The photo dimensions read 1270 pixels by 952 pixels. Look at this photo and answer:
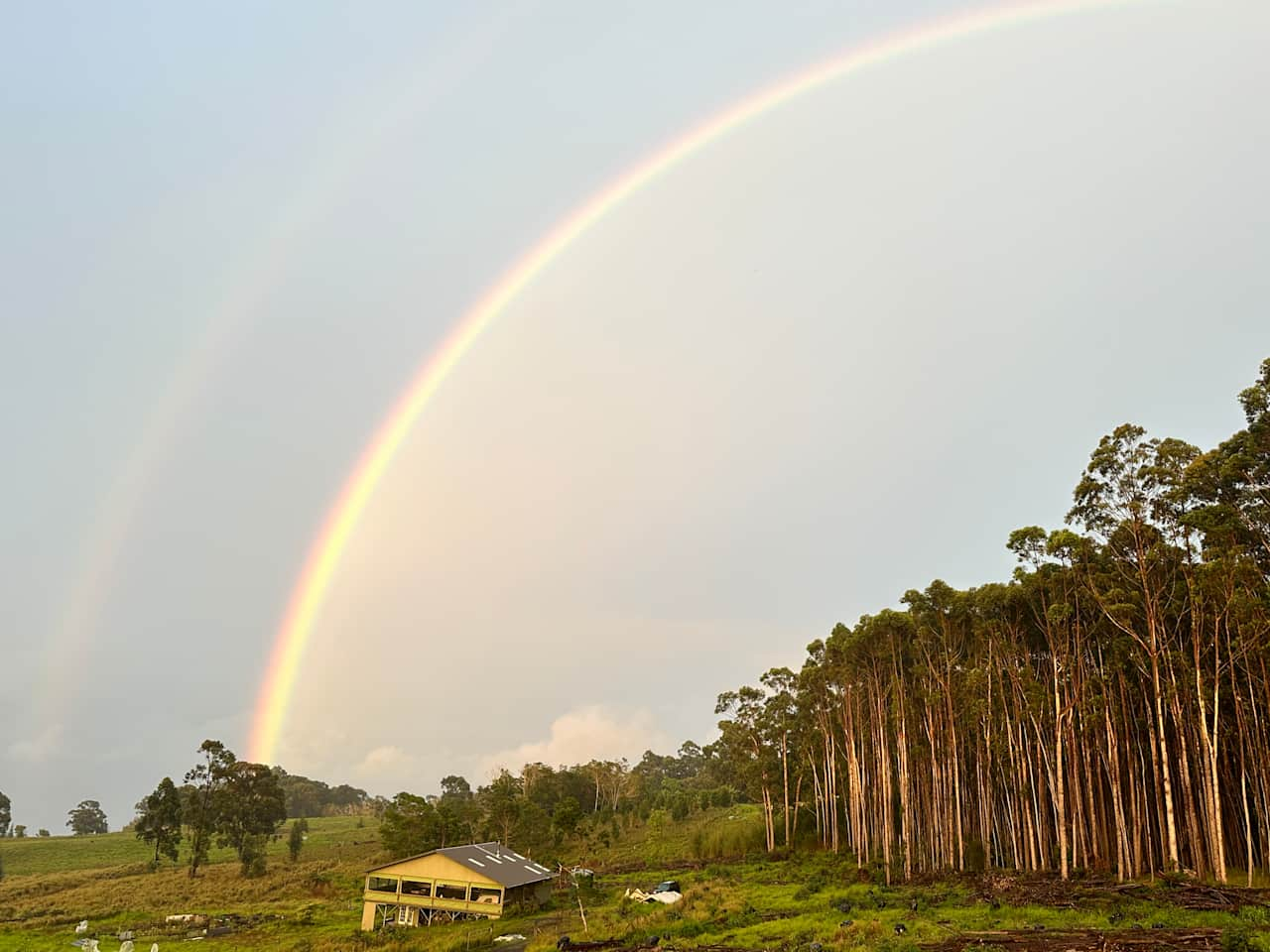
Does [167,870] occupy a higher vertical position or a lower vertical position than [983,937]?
lower

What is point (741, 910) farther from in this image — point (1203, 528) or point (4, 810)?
point (4, 810)

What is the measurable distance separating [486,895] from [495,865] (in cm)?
366

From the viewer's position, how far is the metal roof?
4403 cm

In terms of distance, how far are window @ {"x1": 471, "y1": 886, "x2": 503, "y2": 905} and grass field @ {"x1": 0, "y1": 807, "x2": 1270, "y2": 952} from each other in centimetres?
135

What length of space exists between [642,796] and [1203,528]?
9445 cm

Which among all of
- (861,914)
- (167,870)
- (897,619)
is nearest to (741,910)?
(861,914)

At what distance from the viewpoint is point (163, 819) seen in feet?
266

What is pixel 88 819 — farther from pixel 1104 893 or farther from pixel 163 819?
pixel 1104 893

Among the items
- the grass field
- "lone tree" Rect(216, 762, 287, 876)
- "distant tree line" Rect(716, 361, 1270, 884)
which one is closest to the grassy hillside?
the grass field

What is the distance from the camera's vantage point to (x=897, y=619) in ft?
168

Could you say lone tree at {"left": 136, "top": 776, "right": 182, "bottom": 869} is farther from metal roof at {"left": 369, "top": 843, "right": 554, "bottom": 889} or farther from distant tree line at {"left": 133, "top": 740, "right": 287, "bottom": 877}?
metal roof at {"left": 369, "top": 843, "right": 554, "bottom": 889}

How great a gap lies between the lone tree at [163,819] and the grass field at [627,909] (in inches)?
107

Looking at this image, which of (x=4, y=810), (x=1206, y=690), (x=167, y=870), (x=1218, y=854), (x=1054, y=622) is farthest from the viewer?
(x=4, y=810)

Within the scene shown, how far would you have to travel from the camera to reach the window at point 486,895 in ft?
142
